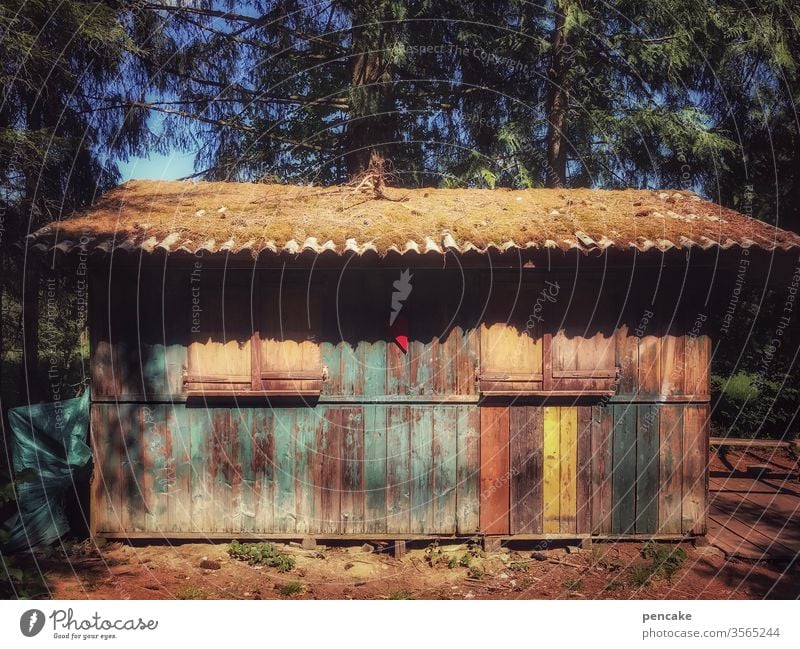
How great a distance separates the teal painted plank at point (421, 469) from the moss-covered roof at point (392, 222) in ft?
6.34

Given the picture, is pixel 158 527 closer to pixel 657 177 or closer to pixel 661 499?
pixel 661 499

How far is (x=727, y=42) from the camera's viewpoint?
1019 cm

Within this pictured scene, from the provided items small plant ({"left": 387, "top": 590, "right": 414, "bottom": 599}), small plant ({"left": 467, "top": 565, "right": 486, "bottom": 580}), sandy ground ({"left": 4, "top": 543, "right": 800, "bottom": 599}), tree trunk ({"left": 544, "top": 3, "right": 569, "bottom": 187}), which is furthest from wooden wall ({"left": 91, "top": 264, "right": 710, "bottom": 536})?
tree trunk ({"left": 544, "top": 3, "right": 569, "bottom": 187})

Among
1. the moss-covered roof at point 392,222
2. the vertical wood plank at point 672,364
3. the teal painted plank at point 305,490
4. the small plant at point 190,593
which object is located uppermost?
the moss-covered roof at point 392,222

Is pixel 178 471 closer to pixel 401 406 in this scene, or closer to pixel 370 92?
pixel 401 406

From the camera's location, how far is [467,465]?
6.27 meters

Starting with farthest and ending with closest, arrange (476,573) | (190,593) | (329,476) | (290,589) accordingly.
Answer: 1. (329,476)
2. (476,573)
3. (290,589)
4. (190,593)

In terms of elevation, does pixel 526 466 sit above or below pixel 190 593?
above

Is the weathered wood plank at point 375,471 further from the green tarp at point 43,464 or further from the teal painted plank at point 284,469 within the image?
the green tarp at point 43,464

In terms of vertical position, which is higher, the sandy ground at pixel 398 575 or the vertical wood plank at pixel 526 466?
the vertical wood plank at pixel 526 466

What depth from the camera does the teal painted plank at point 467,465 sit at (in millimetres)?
6262

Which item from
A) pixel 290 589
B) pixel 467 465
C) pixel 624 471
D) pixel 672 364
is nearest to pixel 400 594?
pixel 290 589

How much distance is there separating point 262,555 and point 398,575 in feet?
4.73

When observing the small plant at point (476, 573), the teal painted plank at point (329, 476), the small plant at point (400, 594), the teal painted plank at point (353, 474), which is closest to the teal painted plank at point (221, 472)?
the teal painted plank at point (329, 476)
